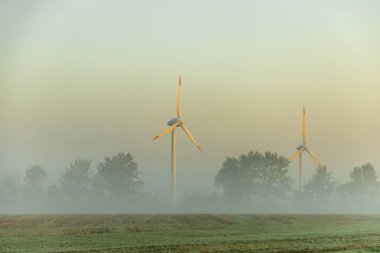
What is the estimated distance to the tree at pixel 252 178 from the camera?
14212 cm

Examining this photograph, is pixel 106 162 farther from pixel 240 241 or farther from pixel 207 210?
pixel 240 241

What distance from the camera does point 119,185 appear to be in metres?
136

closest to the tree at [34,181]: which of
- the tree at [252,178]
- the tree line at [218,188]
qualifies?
the tree line at [218,188]

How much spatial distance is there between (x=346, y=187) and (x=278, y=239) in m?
107

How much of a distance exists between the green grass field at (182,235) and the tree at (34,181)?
75986 mm

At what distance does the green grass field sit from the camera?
47844mm

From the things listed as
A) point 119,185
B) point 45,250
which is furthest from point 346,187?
point 45,250

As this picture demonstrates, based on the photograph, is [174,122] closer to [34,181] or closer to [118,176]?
[118,176]

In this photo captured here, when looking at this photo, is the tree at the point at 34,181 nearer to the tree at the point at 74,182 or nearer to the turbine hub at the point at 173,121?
the tree at the point at 74,182

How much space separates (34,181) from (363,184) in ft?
280

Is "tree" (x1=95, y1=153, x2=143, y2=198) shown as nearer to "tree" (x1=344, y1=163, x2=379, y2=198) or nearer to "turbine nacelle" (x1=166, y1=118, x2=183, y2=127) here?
"turbine nacelle" (x1=166, y1=118, x2=183, y2=127)

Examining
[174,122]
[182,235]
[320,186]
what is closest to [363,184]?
[320,186]

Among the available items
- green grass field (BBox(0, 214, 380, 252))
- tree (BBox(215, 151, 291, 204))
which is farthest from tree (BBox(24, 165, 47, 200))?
green grass field (BBox(0, 214, 380, 252))

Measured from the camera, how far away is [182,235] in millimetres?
59094
